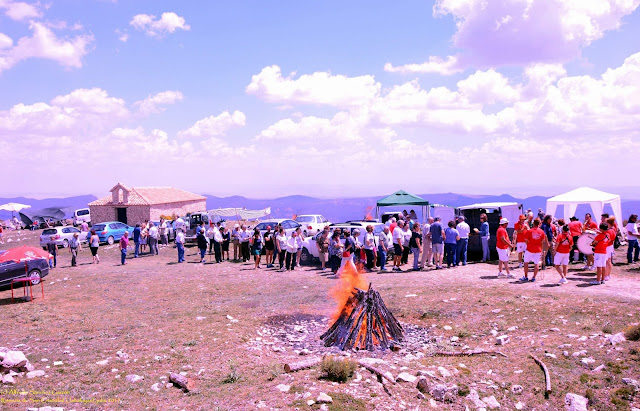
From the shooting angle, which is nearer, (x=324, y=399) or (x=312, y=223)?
(x=324, y=399)

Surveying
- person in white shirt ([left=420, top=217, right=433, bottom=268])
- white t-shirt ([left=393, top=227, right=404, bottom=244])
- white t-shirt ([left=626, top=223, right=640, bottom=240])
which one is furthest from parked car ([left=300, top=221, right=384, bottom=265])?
white t-shirt ([left=626, top=223, right=640, bottom=240])

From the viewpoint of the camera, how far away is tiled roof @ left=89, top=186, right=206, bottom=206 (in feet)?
133

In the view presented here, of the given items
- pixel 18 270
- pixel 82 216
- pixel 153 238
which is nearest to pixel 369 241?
pixel 18 270

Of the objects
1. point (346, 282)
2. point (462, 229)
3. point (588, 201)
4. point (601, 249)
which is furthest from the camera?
point (588, 201)

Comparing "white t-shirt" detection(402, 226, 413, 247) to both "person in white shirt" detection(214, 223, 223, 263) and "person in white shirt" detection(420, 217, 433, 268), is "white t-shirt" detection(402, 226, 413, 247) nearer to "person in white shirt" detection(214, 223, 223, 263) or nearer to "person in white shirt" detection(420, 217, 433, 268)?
"person in white shirt" detection(420, 217, 433, 268)

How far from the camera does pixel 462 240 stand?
16.2 metres

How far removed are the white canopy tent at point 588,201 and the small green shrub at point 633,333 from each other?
13806 millimetres

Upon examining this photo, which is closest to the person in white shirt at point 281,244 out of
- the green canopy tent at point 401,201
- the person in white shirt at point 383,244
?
the person in white shirt at point 383,244

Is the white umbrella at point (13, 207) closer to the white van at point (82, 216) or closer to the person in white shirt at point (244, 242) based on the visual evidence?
the white van at point (82, 216)

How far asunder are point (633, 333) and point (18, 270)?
1760 centimetres

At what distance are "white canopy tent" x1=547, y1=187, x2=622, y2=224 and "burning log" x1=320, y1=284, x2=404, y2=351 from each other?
1485 centimetres

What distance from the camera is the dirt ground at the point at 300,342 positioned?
6383 millimetres

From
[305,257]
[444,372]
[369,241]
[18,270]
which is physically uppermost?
[369,241]

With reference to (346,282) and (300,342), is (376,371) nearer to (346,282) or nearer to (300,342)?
(300,342)
